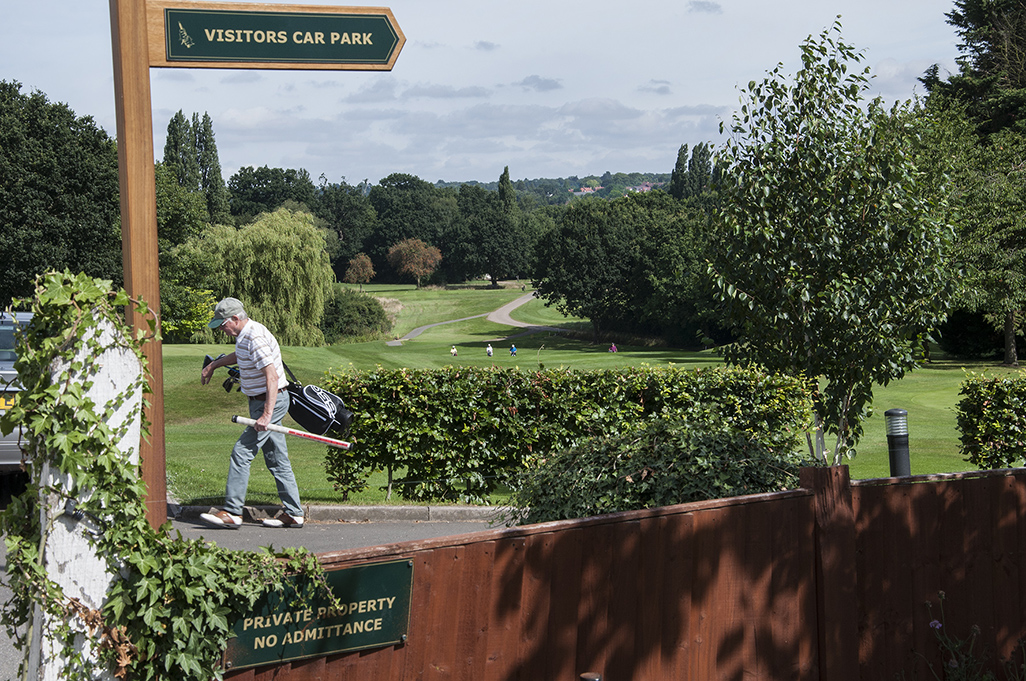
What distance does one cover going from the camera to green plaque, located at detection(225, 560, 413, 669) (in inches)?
136

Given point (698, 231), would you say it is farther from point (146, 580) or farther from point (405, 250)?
point (405, 250)

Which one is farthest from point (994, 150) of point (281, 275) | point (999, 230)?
point (281, 275)

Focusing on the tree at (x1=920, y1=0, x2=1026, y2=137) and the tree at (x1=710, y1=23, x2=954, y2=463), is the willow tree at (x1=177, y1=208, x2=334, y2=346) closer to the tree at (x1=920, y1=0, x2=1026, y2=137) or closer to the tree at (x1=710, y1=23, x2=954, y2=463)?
the tree at (x1=920, y1=0, x2=1026, y2=137)

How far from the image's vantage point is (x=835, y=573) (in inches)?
193

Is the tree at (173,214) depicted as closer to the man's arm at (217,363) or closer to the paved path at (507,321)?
the paved path at (507,321)

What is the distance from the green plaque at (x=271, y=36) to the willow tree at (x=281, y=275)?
4197cm

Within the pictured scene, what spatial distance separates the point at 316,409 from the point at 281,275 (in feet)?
128

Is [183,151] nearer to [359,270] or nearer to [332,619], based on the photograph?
[359,270]

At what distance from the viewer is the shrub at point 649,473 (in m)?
5.23

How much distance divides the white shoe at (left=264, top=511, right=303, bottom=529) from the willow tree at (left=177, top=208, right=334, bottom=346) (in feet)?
125

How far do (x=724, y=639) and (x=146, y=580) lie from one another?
9.42 feet

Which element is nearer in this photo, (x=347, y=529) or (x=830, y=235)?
(x=830, y=235)

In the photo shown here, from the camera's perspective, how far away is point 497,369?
989 cm

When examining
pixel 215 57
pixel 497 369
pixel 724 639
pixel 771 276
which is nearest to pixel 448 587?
pixel 724 639
